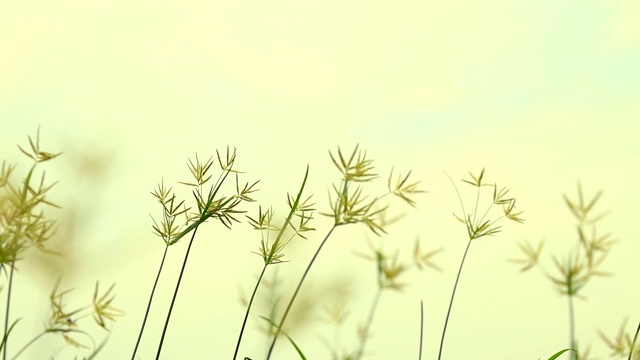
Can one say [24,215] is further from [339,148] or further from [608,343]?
[608,343]

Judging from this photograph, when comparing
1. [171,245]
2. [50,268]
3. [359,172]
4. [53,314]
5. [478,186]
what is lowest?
[53,314]

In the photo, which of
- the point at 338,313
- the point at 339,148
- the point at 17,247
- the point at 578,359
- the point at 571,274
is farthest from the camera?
the point at 338,313

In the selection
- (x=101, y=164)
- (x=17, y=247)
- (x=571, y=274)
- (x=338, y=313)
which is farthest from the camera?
(x=338, y=313)

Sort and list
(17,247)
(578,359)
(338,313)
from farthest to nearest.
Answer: (338,313), (578,359), (17,247)

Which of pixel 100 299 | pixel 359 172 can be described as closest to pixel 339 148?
pixel 359 172

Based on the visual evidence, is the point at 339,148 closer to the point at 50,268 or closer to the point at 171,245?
the point at 171,245

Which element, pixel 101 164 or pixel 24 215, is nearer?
pixel 24 215

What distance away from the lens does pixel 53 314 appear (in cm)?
130

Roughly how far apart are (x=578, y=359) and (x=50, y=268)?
104 centimetres

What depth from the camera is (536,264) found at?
3.92 ft

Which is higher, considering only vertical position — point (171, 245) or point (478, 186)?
point (478, 186)

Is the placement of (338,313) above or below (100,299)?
above

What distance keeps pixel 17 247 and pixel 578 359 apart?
3.51 ft

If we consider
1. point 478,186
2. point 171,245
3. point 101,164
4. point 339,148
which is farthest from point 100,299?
point 478,186
